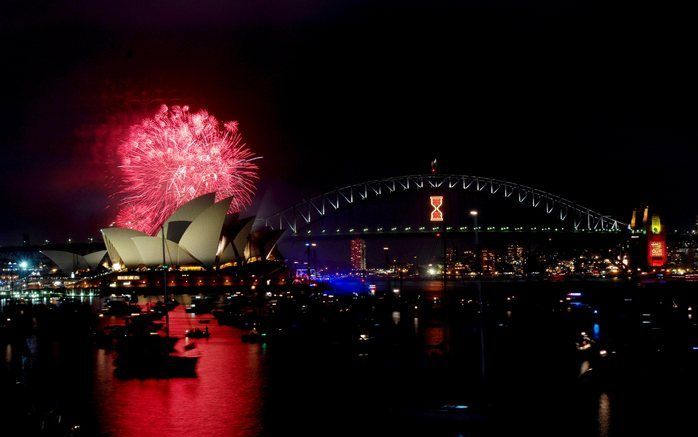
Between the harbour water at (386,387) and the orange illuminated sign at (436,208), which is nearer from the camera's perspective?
the harbour water at (386,387)

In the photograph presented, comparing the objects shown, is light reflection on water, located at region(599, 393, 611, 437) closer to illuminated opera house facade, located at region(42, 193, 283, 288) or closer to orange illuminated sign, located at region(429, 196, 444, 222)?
illuminated opera house facade, located at region(42, 193, 283, 288)

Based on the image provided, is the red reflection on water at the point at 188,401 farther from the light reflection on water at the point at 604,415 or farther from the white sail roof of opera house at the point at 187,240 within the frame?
the white sail roof of opera house at the point at 187,240

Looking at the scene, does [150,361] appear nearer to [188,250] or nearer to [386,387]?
[386,387]

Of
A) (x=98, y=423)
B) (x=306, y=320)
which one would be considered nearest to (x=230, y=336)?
(x=306, y=320)

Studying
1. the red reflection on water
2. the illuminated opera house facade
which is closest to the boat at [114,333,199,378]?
the red reflection on water

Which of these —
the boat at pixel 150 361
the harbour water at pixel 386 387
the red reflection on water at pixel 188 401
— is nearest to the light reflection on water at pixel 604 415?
the harbour water at pixel 386 387
